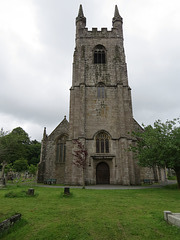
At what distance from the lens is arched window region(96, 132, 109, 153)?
22.4m

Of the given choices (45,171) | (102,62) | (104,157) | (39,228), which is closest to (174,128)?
(104,157)

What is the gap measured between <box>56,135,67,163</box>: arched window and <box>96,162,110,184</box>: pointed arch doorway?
6.46 meters

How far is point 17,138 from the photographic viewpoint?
805 inches

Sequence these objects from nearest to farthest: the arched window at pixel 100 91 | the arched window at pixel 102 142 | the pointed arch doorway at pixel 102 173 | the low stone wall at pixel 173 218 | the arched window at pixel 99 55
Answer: the low stone wall at pixel 173 218, the pointed arch doorway at pixel 102 173, the arched window at pixel 102 142, the arched window at pixel 100 91, the arched window at pixel 99 55

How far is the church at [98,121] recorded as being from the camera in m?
21.2

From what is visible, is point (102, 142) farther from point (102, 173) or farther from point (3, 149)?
point (3, 149)

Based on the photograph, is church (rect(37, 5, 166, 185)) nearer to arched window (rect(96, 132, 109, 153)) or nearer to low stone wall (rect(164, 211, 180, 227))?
arched window (rect(96, 132, 109, 153))

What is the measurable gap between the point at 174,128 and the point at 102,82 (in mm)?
13666

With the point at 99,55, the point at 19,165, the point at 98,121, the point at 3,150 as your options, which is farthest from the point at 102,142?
the point at 19,165

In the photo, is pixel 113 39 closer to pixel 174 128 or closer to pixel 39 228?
pixel 174 128

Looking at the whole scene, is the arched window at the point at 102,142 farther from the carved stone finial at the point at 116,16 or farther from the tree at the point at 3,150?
the carved stone finial at the point at 116,16

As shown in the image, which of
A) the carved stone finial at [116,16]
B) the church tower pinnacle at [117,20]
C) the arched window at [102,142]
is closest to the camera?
the arched window at [102,142]

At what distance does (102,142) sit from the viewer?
893 inches

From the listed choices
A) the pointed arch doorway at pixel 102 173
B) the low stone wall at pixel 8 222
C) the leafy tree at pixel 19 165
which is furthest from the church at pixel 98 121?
the leafy tree at pixel 19 165
